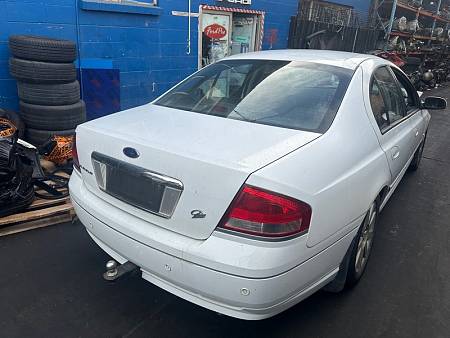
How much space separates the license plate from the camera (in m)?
1.98

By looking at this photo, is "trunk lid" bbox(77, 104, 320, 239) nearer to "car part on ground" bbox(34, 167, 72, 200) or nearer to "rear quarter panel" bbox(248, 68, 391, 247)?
"rear quarter panel" bbox(248, 68, 391, 247)

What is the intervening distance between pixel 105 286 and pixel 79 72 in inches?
156

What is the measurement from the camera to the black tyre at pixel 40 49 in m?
4.50

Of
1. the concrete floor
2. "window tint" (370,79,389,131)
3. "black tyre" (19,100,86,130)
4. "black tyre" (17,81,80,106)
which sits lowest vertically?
the concrete floor

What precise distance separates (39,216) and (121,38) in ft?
13.0

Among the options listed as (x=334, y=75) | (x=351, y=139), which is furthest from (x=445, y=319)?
(x=334, y=75)

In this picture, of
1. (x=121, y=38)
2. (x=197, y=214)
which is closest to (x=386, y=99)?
(x=197, y=214)

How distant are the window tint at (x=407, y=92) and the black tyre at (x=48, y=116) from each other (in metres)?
3.67

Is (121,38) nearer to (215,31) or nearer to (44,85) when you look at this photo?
(44,85)

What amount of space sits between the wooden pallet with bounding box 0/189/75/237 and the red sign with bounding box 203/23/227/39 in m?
5.37

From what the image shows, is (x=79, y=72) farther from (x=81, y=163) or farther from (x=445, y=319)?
(x=445, y=319)

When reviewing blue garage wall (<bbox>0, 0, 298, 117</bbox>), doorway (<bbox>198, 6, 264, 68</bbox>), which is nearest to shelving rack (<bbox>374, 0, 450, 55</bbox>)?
doorway (<bbox>198, 6, 264, 68</bbox>)

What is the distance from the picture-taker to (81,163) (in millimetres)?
2500

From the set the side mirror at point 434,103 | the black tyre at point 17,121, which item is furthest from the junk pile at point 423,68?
the black tyre at point 17,121
